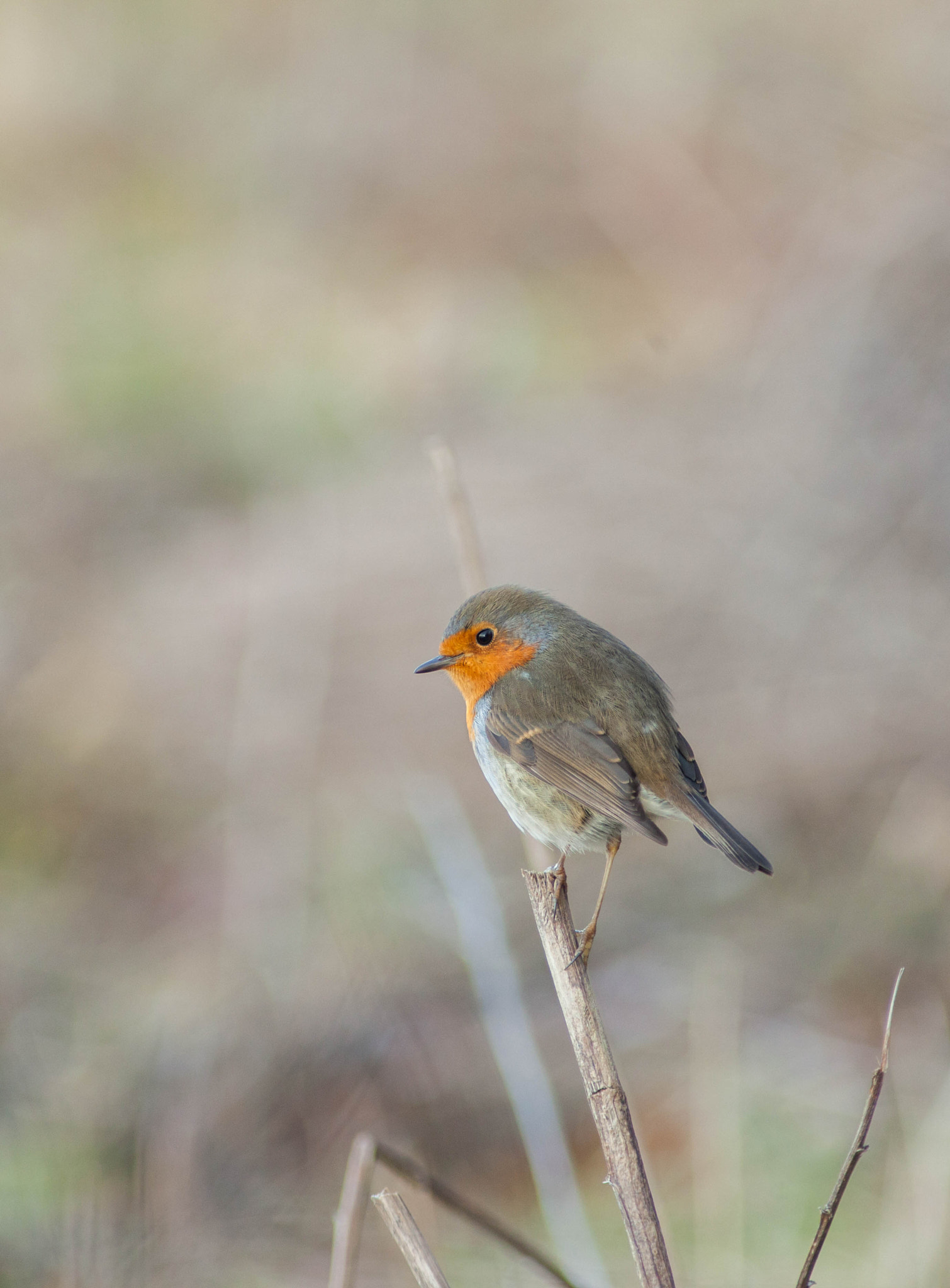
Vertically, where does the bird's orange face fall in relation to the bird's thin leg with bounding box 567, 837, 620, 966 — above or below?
above

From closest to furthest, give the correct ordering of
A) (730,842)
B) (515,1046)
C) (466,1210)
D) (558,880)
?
(466,1210) < (558,880) < (730,842) < (515,1046)

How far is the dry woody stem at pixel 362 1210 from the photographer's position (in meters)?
1.62

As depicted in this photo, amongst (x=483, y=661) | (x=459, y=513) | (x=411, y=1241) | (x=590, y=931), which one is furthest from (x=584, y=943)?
(x=459, y=513)

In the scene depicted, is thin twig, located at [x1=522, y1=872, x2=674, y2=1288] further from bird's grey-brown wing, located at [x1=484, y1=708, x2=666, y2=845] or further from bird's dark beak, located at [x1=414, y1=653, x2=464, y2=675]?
bird's dark beak, located at [x1=414, y1=653, x2=464, y2=675]

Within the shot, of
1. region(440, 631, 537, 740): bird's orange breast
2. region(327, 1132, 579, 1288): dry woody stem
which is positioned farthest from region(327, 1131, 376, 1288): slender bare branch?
region(440, 631, 537, 740): bird's orange breast

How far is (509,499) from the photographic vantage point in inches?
258

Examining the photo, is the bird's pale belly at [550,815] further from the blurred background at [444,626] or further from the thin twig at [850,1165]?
the blurred background at [444,626]

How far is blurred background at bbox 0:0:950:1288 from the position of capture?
3.40 metres

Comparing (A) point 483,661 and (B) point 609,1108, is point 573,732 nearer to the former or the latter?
(A) point 483,661

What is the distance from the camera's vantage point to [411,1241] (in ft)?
5.08

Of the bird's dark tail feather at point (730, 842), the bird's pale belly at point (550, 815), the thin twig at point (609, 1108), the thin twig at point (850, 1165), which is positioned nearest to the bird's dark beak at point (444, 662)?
the bird's pale belly at point (550, 815)

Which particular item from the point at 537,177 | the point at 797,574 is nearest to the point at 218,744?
the point at 797,574

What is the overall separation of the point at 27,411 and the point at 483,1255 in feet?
27.4

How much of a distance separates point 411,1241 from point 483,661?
52.6 inches
